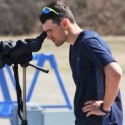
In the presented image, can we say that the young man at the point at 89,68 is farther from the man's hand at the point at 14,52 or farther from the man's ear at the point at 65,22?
the man's hand at the point at 14,52

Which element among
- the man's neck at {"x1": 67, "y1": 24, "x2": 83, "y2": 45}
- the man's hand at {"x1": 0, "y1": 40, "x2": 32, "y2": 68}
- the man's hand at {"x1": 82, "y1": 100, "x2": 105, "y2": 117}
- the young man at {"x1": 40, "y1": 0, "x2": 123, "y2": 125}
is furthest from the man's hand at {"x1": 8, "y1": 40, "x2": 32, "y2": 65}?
the man's hand at {"x1": 82, "y1": 100, "x2": 105, "y2": 117}

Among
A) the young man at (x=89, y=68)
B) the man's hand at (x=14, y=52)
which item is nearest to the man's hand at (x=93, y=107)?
the young man at (x=89, y=68)

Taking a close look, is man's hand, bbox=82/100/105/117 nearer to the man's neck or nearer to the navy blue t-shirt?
the navy blue t-shirt

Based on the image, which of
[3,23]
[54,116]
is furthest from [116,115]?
[3,23]

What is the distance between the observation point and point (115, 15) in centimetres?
4044

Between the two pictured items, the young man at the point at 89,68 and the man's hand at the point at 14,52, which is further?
the young man at the point at 89,68

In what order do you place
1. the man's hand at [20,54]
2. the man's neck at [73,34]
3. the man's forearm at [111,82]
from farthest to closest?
the man's neck at [73,34]
the man's forearm at [111,82]
the man's hand at [20,54]

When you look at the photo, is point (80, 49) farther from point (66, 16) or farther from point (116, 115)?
point (116, 115)

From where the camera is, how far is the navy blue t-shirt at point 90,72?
13.8 feet

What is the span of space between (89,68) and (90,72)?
0.09ft

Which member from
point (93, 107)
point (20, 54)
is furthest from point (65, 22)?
point (93, 107)

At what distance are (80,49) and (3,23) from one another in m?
34.2

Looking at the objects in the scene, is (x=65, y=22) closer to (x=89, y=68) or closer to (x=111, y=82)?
(x=89, y=68)

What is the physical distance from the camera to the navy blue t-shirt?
421 cm
